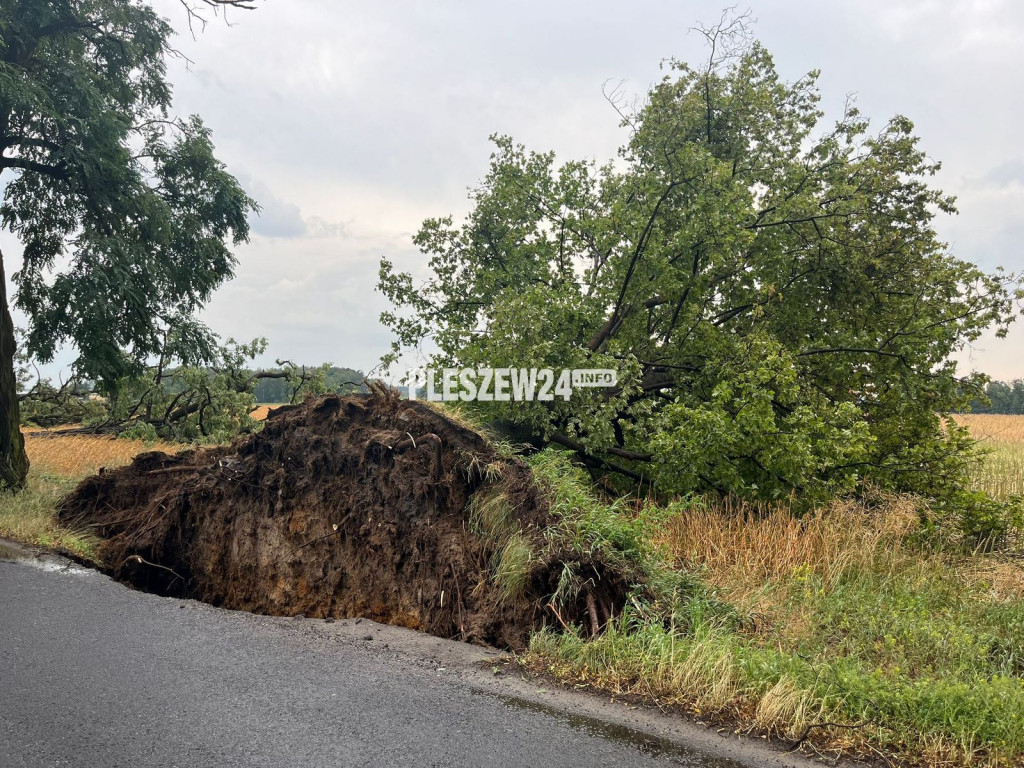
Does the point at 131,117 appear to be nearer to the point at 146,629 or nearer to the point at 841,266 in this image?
the point at 146,629

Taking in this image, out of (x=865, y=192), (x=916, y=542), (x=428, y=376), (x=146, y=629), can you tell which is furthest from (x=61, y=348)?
(x=865, y=192)

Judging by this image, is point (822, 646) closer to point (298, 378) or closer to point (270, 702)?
point (270, 702)

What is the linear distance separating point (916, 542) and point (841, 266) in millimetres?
6211

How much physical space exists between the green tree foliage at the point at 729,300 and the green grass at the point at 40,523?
570cm

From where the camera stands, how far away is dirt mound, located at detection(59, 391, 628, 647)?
6.24 metres

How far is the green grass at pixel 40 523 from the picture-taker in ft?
28.4

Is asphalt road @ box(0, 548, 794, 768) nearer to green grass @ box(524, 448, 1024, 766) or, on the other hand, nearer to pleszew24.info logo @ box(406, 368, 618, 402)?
green grass @ box(524, 448, 1024, 766)

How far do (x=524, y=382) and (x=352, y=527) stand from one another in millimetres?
4054

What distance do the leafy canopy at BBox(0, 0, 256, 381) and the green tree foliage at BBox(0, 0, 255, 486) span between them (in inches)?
0.8

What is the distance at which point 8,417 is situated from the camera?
39.1ft

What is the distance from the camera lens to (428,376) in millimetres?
12297

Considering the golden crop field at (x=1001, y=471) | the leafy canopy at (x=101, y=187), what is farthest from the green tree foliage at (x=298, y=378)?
the golden crop field at (x=1001, y=471)

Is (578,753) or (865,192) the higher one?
(865,192)

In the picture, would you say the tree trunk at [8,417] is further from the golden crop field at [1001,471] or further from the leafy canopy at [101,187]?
the golden crop field at [1001,471]
